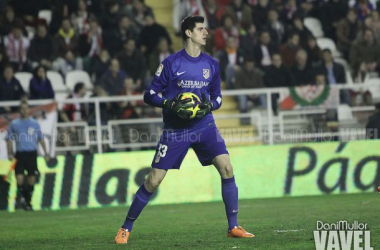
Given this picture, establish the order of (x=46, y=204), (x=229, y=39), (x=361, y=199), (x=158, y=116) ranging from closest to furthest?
(x=361, y=199) → (x=46, y=204) → (x=158, y=116) → (x=229, y=39)

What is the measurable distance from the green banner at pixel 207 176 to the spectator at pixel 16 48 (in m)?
3.58

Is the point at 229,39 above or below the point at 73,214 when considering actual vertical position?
above

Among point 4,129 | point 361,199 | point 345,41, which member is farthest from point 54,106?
point 345,41

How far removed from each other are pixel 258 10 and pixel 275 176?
6.75m

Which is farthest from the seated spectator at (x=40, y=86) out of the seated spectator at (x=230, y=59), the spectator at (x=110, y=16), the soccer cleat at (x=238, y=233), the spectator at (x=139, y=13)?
the soccer cleat at (x=238, y=233)

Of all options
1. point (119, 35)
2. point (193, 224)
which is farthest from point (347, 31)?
point (193, 224)

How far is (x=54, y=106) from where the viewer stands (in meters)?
19.0

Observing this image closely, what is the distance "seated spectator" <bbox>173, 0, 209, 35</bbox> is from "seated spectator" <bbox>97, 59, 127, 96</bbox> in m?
3.17

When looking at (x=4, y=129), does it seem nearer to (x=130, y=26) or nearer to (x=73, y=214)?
(x=73, y=214)

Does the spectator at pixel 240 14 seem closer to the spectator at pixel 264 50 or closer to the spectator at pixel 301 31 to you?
the spectator at pixel 264 50

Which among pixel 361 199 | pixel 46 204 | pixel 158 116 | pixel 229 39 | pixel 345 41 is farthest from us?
pixel 345 41

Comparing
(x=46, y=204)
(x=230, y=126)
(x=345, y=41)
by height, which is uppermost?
(x=345, y=41)

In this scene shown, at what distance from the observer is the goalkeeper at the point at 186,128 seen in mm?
9852

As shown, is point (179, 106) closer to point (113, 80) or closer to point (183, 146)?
point (183, 146)
